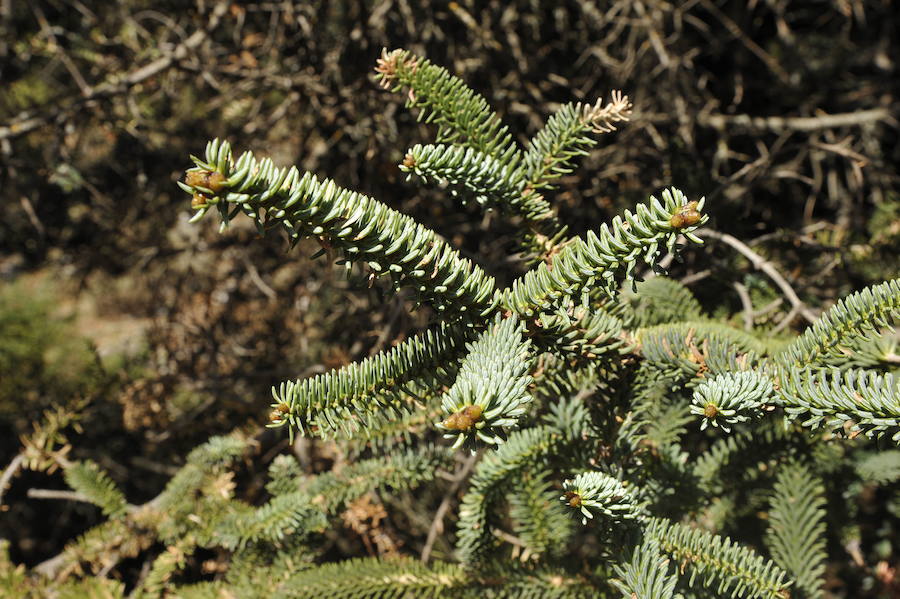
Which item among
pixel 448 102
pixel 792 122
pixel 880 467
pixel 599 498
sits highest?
pixel 792 122

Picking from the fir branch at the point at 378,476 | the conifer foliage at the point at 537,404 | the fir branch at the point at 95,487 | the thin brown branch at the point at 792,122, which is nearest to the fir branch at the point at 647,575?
the conifer foliage at the point at 537,404

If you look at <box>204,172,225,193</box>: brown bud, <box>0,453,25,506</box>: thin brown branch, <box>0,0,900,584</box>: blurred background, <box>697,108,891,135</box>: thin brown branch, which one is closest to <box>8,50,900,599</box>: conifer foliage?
<box>204,172,225,193</box>: brown bud

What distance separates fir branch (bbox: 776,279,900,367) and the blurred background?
0.53 meters

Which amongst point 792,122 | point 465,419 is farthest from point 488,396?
point 792,122

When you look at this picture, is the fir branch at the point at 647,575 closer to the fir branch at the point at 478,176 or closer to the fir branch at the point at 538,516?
the fir branch at the point at 538,516

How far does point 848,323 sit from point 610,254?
40 cm

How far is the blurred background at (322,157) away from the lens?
75.5 inches

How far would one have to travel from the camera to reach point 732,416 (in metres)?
0.74

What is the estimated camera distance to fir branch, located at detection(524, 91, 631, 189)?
3.13 feet

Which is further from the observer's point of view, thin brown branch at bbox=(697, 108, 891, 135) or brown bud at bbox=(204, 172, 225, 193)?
thin brown branch at bbox=(697, 108, 891, 135)

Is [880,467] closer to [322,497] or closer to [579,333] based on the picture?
[579,333]

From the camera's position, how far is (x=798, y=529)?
3.79 ft

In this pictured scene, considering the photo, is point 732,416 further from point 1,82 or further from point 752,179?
point 1,82

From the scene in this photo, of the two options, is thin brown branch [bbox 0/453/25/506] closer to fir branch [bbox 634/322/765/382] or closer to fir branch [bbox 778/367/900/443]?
fir branch [bbox 634/322/765/382]
